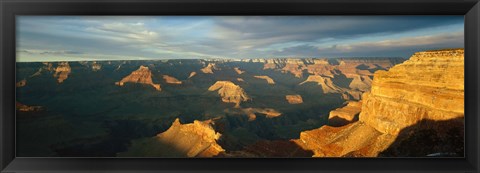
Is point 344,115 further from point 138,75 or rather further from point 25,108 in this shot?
point 25,108

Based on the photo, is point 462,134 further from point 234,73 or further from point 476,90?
point 234,73

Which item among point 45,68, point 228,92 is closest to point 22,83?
point 45,68

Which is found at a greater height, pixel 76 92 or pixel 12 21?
pixel 12 21

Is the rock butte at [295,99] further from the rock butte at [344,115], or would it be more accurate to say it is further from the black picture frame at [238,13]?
the black picture frame at [238,13]

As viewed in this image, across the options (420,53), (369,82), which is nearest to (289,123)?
(369,82)

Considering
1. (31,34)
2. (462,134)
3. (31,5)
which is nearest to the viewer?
(31,5)

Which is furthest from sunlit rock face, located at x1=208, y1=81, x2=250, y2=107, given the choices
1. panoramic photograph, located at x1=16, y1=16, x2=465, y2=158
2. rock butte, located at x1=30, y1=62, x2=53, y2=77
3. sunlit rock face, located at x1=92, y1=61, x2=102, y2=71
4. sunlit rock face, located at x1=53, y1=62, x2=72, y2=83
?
rock butte, located at x1=30, y1=62, x2=53, y2=77
